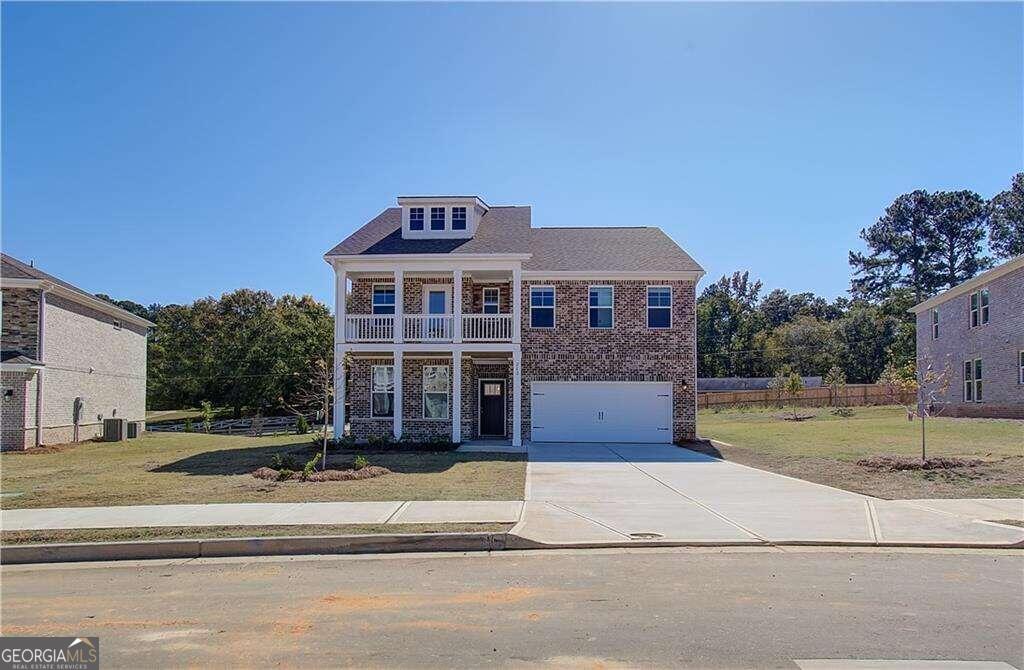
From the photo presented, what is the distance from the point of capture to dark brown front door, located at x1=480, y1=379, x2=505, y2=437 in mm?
26984

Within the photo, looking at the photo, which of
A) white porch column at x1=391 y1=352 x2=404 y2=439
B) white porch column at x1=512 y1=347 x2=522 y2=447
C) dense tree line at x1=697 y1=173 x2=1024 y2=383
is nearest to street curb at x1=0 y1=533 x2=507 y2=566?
white porch column at x1=512 y1=347 x2=522 y2=447

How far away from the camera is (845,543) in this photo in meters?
9.73

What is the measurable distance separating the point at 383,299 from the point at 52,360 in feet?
37.1

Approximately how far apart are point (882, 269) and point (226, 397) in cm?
5742

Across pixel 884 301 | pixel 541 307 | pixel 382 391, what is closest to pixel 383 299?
pixel 382 391

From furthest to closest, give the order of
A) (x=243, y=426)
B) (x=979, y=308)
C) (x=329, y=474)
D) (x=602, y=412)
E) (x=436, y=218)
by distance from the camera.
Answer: (x=243, y=426) → (x=979, y=308) → (x=436, y=218) → (x=602, y=412) → (x=329, y=474)

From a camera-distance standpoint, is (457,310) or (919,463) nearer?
(919,463)

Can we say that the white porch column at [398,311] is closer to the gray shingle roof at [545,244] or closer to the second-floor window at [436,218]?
the gray shingle roof at [545,244]

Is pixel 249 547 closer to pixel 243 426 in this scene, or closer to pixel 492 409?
pixel 492 409

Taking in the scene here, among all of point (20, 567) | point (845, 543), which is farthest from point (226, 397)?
point (845, 543)

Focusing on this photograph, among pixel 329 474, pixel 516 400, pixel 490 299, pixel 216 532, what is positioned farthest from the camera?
pixel 490 299

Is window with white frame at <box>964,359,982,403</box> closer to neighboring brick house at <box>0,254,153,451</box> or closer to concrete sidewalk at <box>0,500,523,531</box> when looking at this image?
concrete sidewalk at <box>0,500,523,531</box>

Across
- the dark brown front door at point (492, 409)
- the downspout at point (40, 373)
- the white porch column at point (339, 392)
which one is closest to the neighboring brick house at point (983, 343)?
the dark brown front door at point (492, 409)

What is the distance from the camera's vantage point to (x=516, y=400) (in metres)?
23.7
